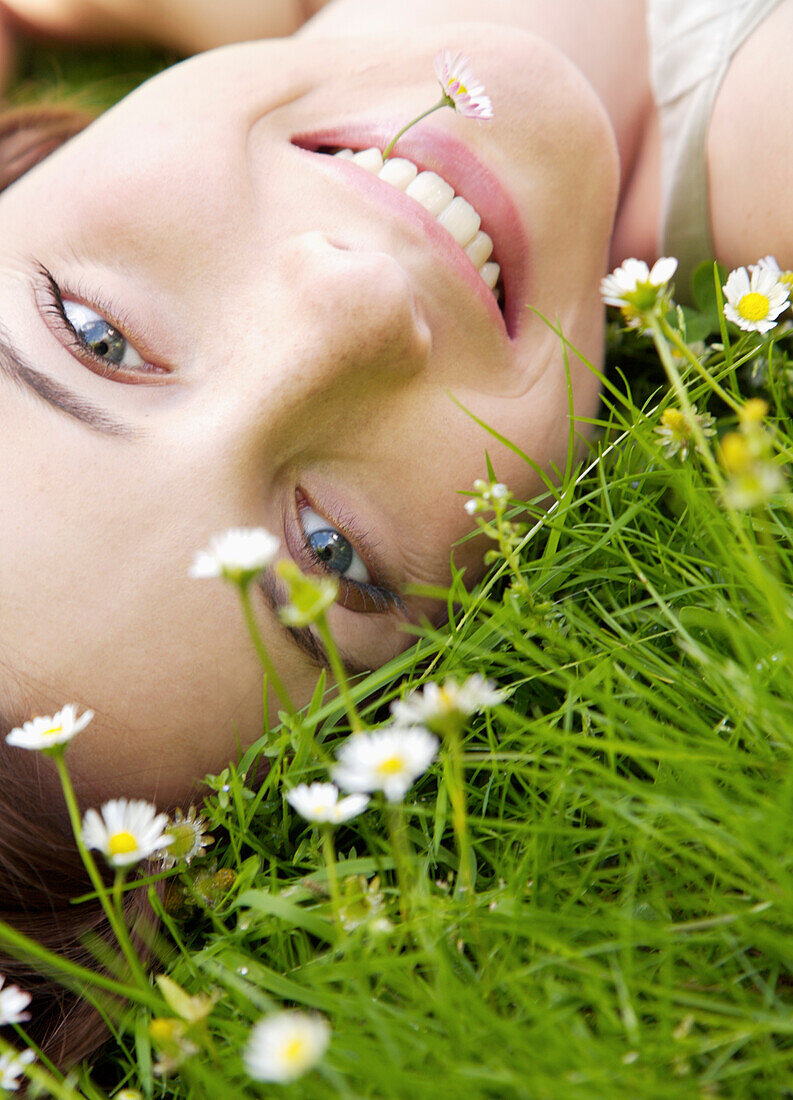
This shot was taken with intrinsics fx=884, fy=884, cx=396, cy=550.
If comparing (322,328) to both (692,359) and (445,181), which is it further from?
(692,359)

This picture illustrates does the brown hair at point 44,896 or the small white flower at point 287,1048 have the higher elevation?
the small white flower at point 287,1048

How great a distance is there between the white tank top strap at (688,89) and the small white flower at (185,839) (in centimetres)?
164

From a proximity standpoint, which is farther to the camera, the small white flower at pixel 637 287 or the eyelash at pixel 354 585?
the eyelash at pixel 354 585

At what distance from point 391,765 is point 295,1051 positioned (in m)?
0.26

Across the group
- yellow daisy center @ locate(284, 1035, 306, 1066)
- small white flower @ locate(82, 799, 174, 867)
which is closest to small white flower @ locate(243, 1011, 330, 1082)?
yellow daisy center @ locate(284, 1035, 306, 1066)

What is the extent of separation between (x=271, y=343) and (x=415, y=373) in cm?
25

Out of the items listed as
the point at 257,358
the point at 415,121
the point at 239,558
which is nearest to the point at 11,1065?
the point at 239,558

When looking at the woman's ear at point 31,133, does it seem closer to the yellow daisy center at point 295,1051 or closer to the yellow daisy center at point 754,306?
the yellow daisy center at point 754,306

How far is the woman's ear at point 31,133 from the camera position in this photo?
7.99ft

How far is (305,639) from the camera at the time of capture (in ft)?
5.00

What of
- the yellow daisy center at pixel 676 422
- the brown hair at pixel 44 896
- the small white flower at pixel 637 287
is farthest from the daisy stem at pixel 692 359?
the brown hair at pixel 44 896

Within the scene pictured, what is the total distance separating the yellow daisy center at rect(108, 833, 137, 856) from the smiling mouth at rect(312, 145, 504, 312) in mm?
1125

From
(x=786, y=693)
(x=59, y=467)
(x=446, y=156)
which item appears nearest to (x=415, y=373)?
(x=446, y=156)

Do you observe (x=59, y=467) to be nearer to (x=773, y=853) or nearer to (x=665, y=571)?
(x=665, y=571)
